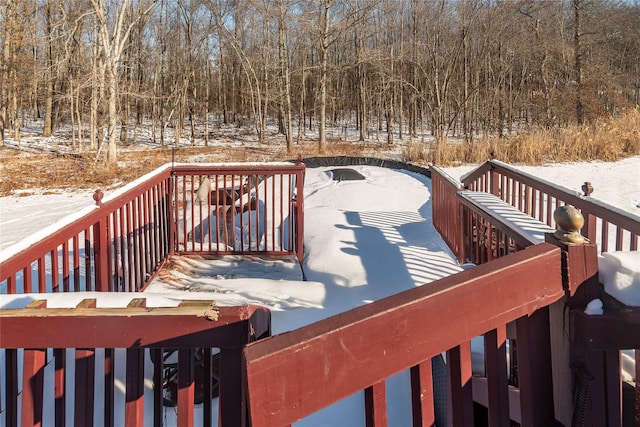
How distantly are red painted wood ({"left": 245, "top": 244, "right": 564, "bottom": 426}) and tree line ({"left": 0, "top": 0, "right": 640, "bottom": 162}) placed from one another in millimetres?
16313

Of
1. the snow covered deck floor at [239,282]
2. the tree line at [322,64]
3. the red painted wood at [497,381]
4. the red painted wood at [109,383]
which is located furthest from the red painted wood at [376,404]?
the tree line at [322,64]

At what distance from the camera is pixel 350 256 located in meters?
4.97

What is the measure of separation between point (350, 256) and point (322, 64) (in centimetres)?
1607

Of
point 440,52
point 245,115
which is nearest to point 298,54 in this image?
point 245,115

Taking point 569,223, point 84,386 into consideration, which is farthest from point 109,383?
point 569,223

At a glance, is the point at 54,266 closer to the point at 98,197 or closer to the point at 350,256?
the point at 98,197

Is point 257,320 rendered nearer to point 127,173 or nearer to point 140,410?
point 140,410

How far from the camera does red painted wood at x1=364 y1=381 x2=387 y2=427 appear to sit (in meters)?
1.05

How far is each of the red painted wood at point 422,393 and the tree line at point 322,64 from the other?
16.3 metres

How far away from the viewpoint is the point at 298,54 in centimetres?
3566

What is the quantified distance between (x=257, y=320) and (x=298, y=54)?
36303mm

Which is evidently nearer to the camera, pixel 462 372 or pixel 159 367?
pixel 462 372

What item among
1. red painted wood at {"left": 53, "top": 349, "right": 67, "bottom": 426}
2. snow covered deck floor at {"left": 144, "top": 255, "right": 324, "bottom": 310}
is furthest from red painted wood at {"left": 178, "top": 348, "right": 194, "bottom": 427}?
snow covered deck floor at {"left": 144, "top": 255, "right": 324, "bottom": 310}

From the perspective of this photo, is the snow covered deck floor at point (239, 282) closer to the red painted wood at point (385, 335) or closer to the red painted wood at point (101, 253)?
the red painted wood at point (101, 253)
